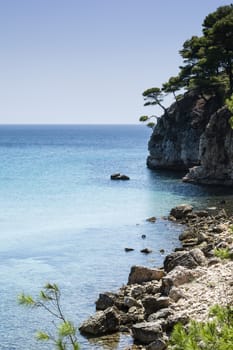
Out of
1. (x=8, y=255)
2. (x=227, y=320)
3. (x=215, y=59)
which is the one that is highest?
(x=215, y=59)

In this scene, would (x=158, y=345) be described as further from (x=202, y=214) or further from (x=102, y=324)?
(x=202, y=214)

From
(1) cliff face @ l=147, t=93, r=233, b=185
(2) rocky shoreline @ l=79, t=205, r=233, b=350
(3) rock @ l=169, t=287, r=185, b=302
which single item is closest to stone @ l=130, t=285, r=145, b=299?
(2) rocky shoreline @ l=79, t=205, r=233, b=350

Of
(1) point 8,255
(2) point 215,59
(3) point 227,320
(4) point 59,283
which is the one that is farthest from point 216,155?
(3) point 227,320

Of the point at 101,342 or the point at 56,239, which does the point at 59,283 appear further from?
the point at 56,239

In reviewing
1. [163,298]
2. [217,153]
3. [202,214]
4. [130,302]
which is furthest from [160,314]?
[217,153]

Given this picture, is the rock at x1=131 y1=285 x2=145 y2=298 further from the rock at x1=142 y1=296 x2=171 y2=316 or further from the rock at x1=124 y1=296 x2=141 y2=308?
the rock at x1=142 y1=296 x2=171 y2=316

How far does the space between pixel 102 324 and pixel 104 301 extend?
2778 mm

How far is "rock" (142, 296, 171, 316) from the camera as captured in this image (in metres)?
22.8

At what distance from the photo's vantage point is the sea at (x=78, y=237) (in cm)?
2394

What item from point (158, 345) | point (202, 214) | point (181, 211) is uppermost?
point (181, 211)

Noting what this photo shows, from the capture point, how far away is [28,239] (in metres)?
39.8

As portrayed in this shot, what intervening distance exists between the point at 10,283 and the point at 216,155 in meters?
40.4

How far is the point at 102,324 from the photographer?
21594mm

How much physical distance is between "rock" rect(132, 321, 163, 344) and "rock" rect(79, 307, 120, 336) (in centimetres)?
117
